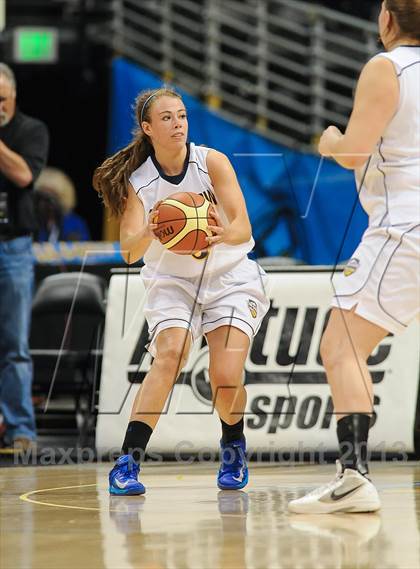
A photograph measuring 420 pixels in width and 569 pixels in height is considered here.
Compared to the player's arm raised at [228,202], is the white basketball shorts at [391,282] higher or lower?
lower

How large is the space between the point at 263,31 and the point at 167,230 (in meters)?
8.85

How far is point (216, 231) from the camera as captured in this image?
592cm

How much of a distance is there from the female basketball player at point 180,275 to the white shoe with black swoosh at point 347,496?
1132 millimetres

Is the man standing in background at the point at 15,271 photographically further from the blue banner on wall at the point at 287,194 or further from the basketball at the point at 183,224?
the blue banner on wall at the point at 287,194

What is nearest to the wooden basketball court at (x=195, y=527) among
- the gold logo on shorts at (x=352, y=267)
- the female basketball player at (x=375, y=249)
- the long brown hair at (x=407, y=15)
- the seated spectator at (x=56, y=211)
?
the female basketball player at (x=375, y=249)

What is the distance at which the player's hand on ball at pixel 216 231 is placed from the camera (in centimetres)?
590

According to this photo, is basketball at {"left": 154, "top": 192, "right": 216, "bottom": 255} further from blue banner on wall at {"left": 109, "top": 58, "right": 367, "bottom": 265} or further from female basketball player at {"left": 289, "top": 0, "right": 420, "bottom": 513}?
blue banner on wall at {"left": 109, "top": 58, "right": 367, "bottom": 265}

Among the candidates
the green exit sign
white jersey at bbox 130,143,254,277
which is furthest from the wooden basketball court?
the green exit sign

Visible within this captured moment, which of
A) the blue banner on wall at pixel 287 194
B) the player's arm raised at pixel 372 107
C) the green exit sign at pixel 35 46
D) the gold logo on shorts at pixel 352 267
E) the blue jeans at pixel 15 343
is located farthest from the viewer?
the green exit sign at pixel 35 46

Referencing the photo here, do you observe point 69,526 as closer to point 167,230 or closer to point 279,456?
point 167,230

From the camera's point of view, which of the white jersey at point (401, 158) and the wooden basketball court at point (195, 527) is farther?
the white jersey at point (401, 158)

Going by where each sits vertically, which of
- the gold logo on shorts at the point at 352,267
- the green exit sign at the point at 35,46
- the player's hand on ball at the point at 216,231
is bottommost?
the gold logo on shorts at the point at 352,267

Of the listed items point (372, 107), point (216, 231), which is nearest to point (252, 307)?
point (216, 231)

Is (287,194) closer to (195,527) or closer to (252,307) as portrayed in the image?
(252,307)
